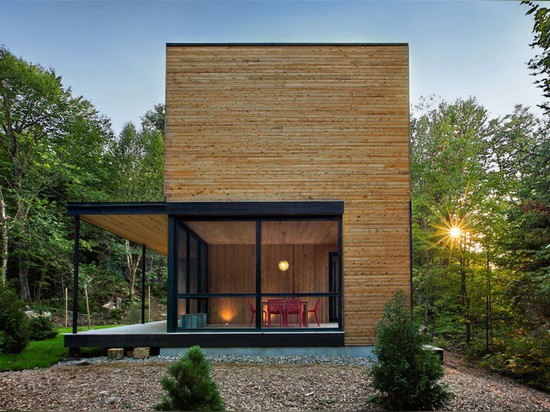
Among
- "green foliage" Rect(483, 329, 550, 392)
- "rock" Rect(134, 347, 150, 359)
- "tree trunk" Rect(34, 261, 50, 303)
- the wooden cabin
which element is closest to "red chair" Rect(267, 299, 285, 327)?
the wooden cabin

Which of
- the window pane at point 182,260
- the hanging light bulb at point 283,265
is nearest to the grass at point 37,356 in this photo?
the window pane at point 182,260

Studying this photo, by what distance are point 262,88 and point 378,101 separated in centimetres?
233

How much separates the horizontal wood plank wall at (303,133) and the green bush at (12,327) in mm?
3735

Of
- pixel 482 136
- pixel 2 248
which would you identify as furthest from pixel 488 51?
pixel 2 248

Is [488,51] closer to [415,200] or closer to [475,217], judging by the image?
[475,217]

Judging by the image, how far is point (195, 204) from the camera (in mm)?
9039

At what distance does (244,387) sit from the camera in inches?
251

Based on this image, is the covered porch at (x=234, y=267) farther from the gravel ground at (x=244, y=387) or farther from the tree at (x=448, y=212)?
the tree at (x=448, y=212)

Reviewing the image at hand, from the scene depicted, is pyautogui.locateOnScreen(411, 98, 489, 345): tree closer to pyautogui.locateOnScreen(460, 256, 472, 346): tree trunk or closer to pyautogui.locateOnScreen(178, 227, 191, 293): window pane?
pyautogui.locateOnScreen(460, 256, 472, 346): tree trunk

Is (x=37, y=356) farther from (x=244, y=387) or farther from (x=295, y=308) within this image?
(x=295, y=308)

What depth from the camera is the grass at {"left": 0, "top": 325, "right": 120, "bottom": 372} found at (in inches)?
320

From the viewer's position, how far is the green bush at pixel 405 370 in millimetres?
5555

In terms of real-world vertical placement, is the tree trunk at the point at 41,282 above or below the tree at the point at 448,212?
below

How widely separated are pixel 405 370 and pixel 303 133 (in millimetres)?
5139
